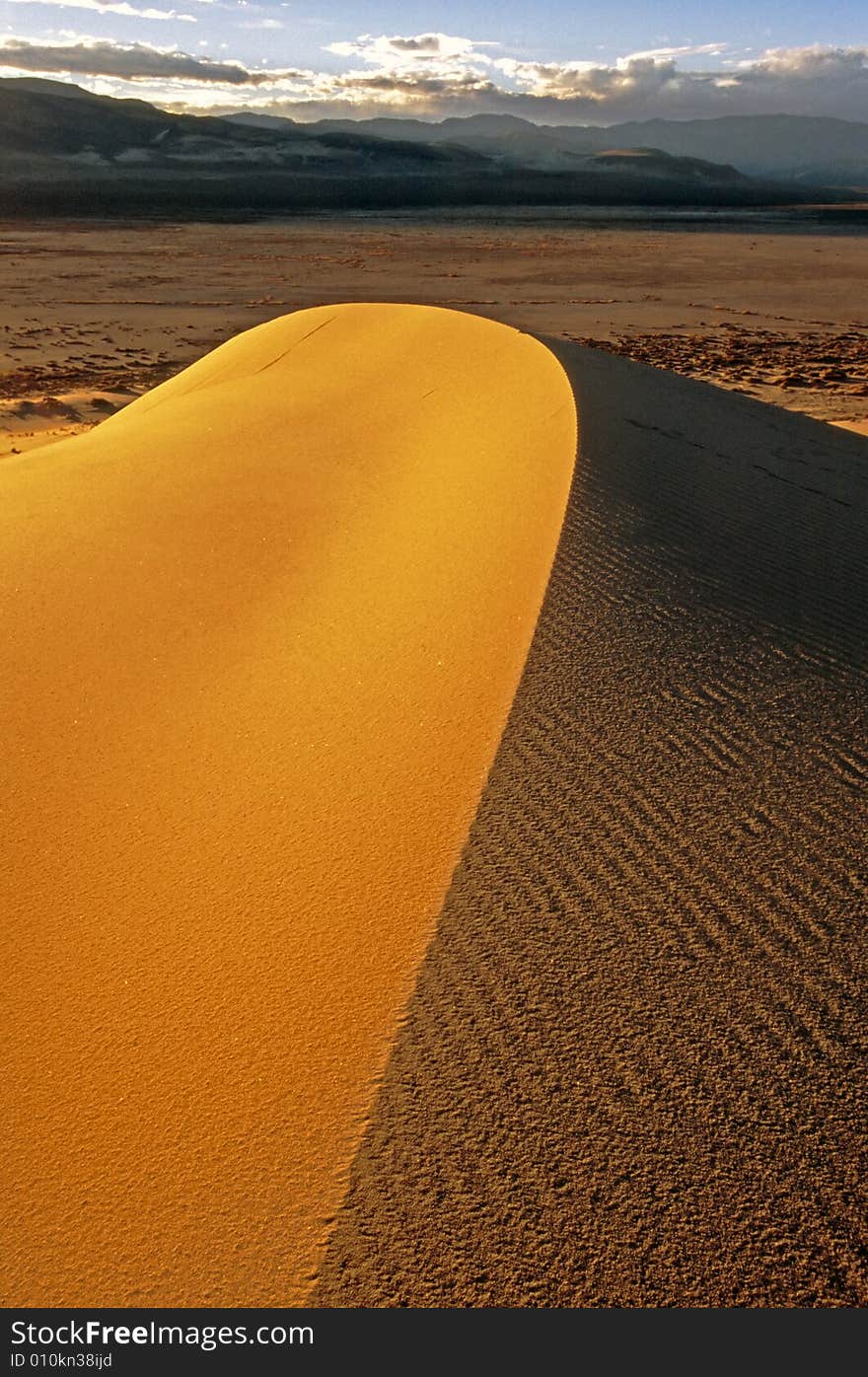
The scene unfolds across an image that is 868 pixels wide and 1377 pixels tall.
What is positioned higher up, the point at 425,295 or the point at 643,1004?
the point at 425,295

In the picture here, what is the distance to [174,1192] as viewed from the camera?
1861 millimetres

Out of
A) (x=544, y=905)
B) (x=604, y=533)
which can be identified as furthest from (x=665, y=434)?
(x=544, y=905)

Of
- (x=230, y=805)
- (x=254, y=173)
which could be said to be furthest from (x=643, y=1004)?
(x=254, y=173)

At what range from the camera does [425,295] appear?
926 inches

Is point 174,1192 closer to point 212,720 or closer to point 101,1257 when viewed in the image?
point 101,1257

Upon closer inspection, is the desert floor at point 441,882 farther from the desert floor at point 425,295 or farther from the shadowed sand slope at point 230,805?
the desert floor at point 425,295

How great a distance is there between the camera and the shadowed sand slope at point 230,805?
6.15 feet

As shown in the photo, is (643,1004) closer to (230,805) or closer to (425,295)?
(230,805)

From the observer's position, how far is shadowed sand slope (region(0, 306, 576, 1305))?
1875 millimetres

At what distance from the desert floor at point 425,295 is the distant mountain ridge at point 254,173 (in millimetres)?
20295

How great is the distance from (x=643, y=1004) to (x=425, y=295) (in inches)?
932

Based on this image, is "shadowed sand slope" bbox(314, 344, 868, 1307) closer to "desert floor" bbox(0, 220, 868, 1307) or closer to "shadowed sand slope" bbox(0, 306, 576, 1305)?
"desert floor" bbox(0, 220, 868, 1307)

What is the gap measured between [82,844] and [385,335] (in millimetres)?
7918

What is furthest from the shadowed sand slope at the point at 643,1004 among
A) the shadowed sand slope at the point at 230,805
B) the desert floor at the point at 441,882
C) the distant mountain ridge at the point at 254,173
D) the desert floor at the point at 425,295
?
the distant mountain ridge at the point at 254,173
